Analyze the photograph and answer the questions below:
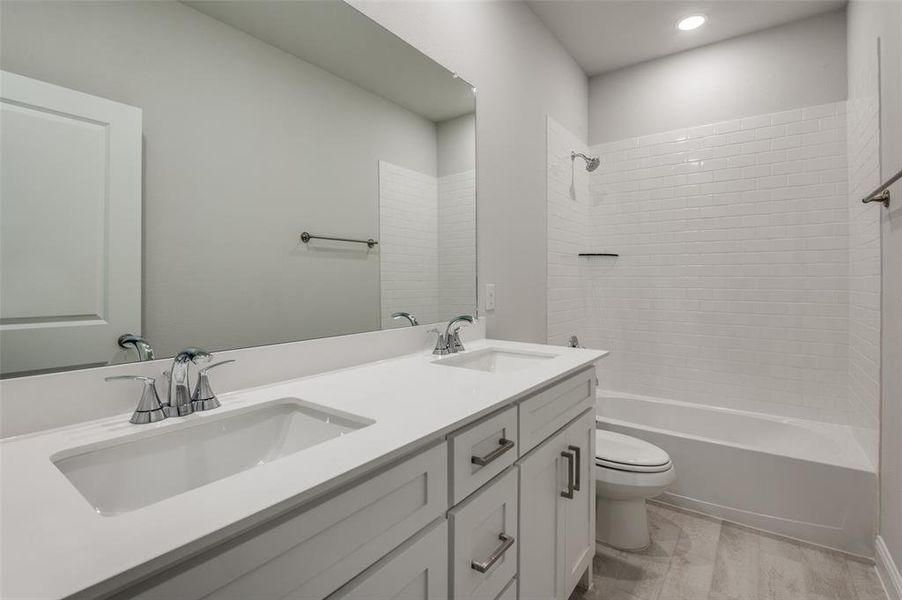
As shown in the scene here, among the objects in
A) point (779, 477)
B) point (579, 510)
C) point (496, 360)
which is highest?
point (496, 360)

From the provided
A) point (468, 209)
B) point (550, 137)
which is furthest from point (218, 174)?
point (550, 137)

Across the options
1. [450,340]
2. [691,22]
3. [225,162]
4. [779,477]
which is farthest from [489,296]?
[691,22]

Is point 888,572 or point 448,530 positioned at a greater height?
point 448,530

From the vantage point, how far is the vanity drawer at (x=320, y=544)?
50 centimetres

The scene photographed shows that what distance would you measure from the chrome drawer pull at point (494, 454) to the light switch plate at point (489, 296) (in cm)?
100

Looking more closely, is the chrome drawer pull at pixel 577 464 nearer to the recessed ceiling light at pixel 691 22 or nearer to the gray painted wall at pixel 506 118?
the gray painted wall at pixel 506 118

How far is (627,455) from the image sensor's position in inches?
77.6

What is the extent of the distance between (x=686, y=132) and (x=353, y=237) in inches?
94.9

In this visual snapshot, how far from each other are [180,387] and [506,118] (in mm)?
1847

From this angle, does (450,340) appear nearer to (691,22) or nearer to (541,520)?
(541,520)

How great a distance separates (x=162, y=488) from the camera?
80 cm

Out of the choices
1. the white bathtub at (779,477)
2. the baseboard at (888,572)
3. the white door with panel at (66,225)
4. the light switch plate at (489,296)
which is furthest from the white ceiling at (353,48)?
the baseboard at (888,572)

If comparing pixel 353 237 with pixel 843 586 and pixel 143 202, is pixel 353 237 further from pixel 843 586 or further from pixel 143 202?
pixel 843 586

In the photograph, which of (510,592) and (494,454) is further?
(510,592)
